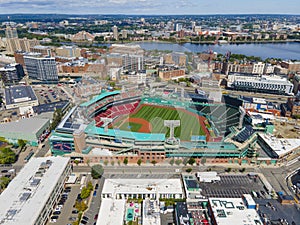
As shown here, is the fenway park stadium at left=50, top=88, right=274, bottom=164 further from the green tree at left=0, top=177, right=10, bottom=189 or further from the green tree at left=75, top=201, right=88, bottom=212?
the green tree at left=75, top=201, right=88, bottom=212

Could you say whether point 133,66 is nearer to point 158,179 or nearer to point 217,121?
point 217,121

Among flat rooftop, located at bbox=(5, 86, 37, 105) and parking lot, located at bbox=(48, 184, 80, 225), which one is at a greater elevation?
flat rooftop, located at bbox=(5, 86, 37, 105)

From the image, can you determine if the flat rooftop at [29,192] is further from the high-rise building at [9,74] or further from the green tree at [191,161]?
the high-rise building at [9,74]

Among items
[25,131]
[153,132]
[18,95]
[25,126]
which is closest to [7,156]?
[25,131]

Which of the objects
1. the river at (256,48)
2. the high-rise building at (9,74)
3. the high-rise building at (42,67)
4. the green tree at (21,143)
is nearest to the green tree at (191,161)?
the green tree at (21,143)

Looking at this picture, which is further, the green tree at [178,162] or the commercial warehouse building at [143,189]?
the green tree at [178,162]

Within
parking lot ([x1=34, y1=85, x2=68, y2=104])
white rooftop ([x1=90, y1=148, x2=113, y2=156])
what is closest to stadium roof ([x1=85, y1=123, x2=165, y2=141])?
white rooftop ([x1=90, y1=148, x2=113, y2=156])

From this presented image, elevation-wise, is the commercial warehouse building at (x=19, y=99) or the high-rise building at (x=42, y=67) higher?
the high-rise building at (x=42, y=67)

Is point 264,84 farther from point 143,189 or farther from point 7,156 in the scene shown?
point 7,156

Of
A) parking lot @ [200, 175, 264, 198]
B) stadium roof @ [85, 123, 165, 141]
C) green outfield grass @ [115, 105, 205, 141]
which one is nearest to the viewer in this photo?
parking lot @ [200, 175, 264, 198]
